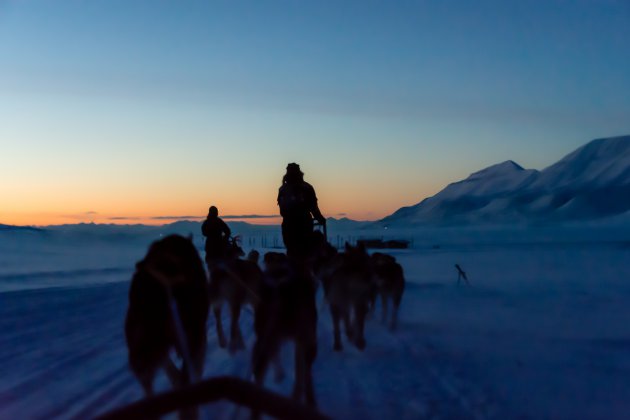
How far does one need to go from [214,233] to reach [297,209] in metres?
2.19

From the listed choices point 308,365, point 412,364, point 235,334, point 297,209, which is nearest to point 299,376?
point 308,365

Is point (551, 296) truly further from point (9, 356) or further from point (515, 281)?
point (9, 356)

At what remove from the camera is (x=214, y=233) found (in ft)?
33.3

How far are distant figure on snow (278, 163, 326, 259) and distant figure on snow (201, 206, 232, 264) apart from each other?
1.93 m

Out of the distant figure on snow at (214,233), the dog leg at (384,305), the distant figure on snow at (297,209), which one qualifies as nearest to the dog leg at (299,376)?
the distant figure on snow at (297,209)

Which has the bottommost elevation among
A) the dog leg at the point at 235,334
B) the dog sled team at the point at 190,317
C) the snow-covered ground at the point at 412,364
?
the snow-covered ground at the point at 412,364

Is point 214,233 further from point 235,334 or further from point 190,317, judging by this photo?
point 190,317

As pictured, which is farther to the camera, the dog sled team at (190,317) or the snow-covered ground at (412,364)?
the snow-covered ground at (412,364)

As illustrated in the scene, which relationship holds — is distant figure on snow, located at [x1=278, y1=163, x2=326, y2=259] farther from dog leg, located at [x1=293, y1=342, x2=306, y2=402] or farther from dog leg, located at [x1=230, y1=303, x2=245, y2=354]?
dog leg, located at [x1=293, y1=342, x2=306, y2=402]

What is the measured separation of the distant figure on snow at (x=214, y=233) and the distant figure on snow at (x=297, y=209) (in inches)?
75.9

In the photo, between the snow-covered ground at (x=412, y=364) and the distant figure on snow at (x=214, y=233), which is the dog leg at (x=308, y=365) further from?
the distant figure on snow at (x=214, y=233)

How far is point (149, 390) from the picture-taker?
13.9 feet

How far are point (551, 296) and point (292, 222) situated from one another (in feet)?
31.3

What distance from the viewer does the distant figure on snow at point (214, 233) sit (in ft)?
33.2
